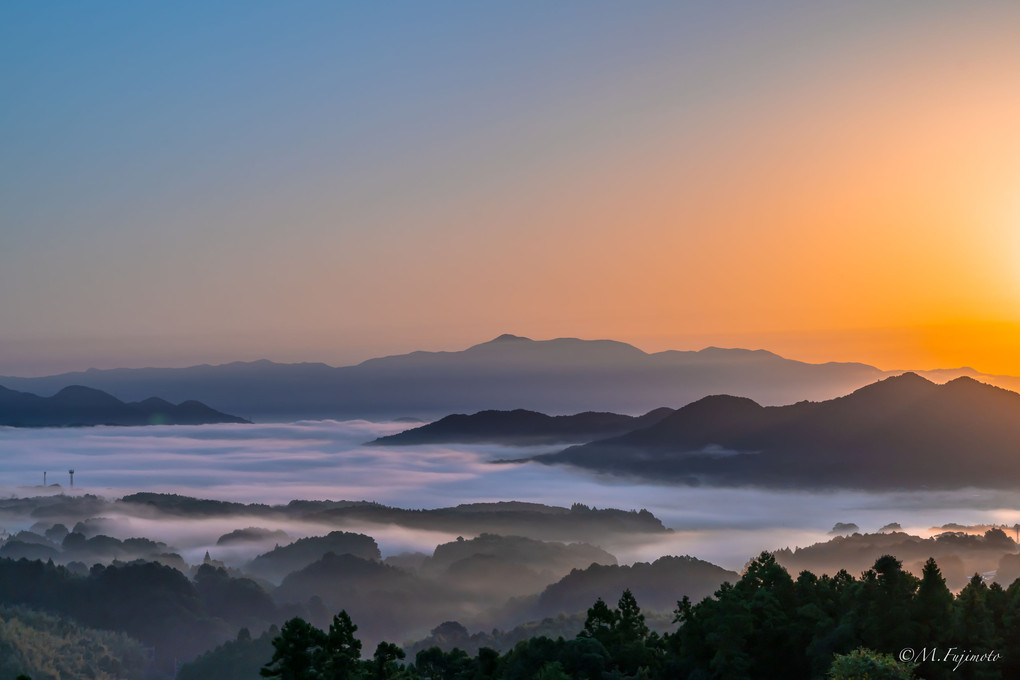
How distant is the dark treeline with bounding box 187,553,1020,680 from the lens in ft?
214

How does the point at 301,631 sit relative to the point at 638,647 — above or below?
above

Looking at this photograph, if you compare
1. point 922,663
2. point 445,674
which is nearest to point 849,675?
point 922,663

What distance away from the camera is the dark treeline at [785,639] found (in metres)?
65.4

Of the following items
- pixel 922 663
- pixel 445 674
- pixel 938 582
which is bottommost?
pixel 445 674

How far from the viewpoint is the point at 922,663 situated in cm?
6612

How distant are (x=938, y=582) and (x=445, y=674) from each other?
45896mm

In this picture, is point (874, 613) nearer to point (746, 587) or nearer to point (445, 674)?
point (746, 587)

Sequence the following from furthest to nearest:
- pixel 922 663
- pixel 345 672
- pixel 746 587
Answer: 1. pixel 746 587
2. pixel 922 663
3. pixel 345 672

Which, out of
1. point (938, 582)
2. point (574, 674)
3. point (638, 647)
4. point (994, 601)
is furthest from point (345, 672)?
point (994, 601)

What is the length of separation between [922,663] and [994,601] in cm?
1122

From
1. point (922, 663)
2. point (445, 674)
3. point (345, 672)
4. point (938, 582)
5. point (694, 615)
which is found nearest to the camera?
point (345, 672)

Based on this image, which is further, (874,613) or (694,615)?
(694,615)

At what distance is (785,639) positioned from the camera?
7906cm

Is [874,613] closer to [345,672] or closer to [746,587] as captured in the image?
[746,587]
